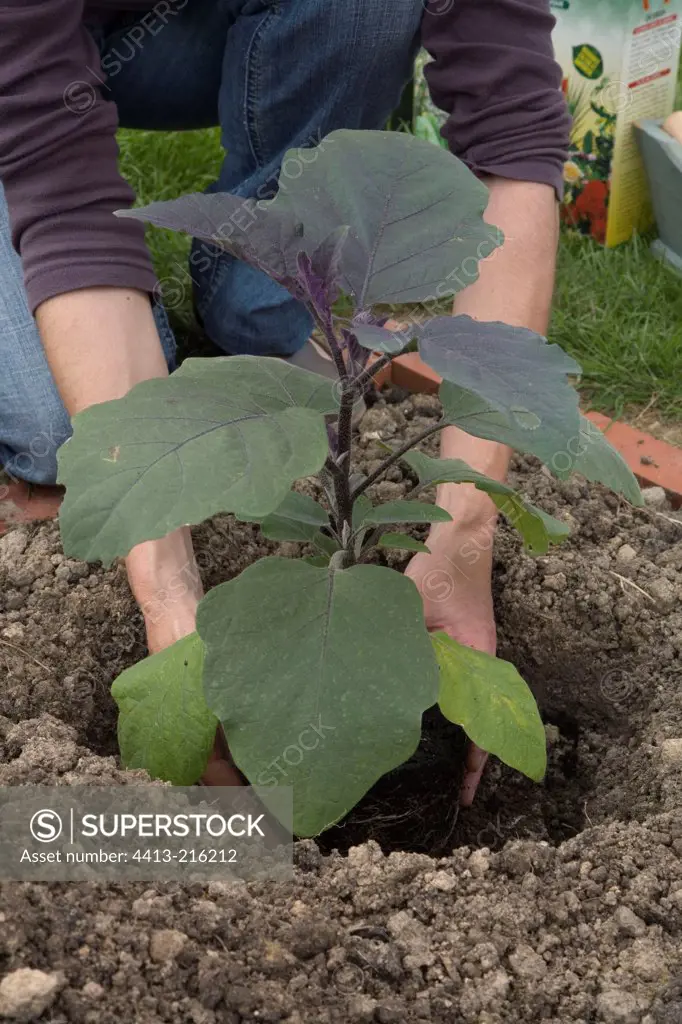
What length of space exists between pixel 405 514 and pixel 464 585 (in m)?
0.40

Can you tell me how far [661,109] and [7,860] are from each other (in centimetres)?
279

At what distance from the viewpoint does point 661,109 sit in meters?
3.08

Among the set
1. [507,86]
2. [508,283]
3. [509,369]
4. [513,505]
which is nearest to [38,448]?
[508,283]

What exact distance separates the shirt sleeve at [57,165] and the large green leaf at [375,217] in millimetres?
782

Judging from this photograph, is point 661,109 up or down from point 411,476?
up

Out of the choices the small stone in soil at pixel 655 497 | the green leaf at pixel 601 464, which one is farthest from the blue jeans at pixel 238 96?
the green leaf at pixel 601 464

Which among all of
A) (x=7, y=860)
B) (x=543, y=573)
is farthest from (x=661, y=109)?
(x=7, y=860)

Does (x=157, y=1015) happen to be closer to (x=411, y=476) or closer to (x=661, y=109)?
(x=411, y=476)

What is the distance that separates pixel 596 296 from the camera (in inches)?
110

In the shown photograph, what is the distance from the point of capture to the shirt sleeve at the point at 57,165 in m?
1.76

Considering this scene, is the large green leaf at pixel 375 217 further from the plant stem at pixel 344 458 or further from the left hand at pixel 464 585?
the left hand at pixel 464 585

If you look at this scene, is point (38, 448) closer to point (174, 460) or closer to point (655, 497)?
point (655, 497)

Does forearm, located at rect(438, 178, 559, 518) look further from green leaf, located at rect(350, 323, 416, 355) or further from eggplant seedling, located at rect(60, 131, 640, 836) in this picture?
green leaf, located at rect(350, 323, 416, 355)

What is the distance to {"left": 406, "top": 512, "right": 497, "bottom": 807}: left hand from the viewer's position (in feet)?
5.03
